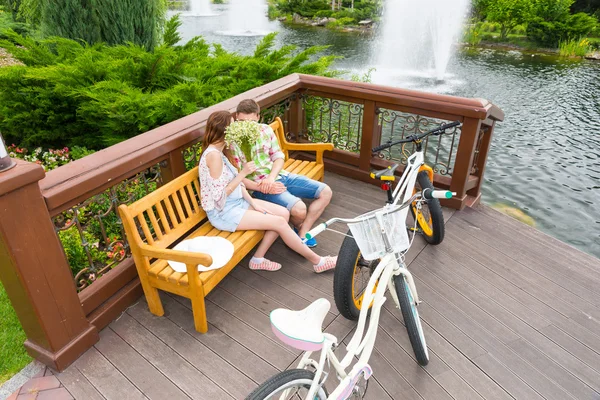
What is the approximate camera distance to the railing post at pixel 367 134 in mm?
4484

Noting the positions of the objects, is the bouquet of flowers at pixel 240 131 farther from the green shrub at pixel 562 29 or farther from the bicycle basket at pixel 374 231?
the green shrub at pixel 562 29

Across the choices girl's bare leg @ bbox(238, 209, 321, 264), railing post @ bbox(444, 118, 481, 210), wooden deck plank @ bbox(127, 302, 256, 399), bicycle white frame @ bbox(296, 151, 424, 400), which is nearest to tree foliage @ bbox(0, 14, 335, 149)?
girl's bare leg @ bbox(238, 209, 321, 264)

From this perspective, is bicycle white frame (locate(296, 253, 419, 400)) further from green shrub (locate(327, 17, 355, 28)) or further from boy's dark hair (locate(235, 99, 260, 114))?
green shrub (locate(327, 17, 355, 28))

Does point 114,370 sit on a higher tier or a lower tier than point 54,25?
Answer: lower

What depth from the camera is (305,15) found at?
33.8 metres

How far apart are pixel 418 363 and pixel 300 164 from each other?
7.51 ft

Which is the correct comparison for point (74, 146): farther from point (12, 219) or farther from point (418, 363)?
point (418, 363)

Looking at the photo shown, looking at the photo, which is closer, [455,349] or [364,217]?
[364,217]

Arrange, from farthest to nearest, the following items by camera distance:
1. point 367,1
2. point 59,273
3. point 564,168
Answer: point 367,1
point 564,168
point 59,273

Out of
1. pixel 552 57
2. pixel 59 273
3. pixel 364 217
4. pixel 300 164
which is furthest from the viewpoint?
pixel 552 57

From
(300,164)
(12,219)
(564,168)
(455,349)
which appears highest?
(12,219)

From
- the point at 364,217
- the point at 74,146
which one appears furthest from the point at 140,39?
the point at 364,217

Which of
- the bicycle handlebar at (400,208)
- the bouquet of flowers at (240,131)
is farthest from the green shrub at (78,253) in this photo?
the bicycle handlebar at (400,208)

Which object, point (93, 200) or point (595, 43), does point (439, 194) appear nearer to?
point (93, 200)
